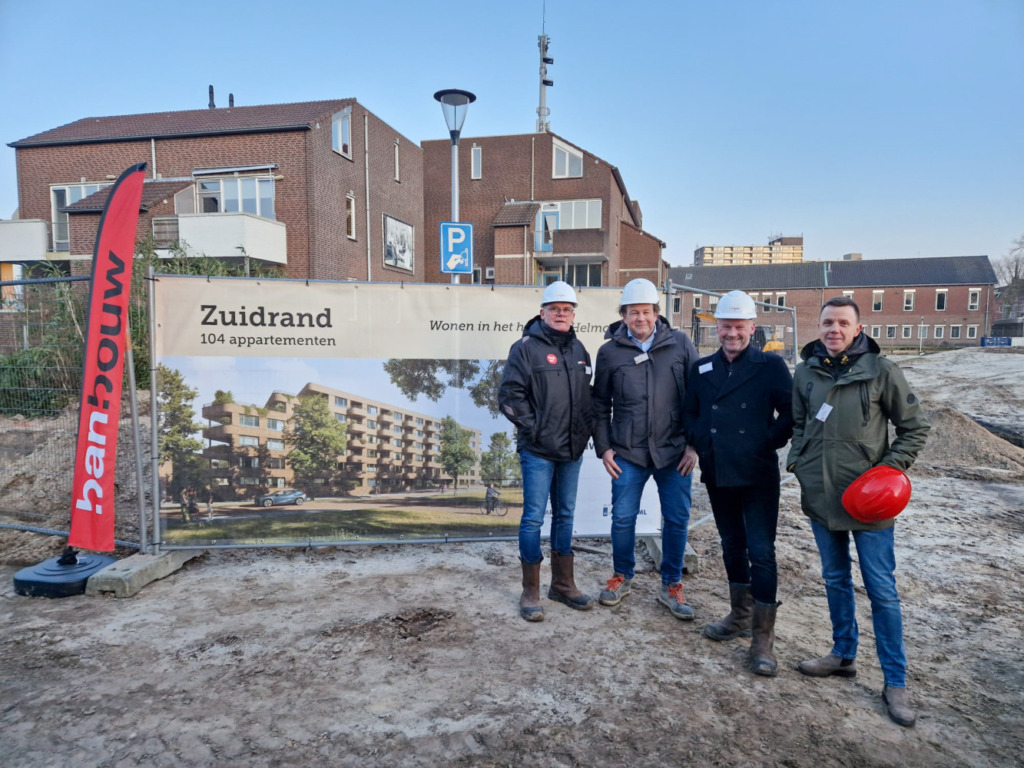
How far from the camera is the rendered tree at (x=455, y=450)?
5254 millimetres

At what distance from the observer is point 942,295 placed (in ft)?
235

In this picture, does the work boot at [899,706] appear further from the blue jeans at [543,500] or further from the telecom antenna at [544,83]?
the telecom antenna at [544,83]

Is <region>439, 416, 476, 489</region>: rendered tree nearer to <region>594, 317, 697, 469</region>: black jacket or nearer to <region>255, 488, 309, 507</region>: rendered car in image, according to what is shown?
<region>255, 488, 309, 507</region>: rendered car in image

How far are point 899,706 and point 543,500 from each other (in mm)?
2261

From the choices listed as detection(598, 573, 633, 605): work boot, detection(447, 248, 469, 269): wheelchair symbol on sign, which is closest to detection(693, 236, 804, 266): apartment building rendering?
detection(447, 248, 469, 269): wheelchair symbol on sign

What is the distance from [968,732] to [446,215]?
35.5 metres

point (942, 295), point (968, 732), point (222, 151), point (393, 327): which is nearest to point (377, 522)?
point (393, 327)

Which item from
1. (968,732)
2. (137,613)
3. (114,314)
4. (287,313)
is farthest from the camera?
(287,313)

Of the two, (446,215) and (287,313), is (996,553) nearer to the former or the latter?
(287,313)

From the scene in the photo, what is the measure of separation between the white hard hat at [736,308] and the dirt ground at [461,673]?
2039 mm

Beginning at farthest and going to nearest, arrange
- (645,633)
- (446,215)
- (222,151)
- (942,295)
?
(942,295) → (446,215) → (222,151) → (645,633)

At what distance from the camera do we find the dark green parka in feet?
10.4

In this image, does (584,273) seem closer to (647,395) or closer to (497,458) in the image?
(497,458)

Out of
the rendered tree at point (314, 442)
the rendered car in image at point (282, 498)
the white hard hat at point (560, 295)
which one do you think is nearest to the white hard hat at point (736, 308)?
the white hard hat at point (560, 295)
